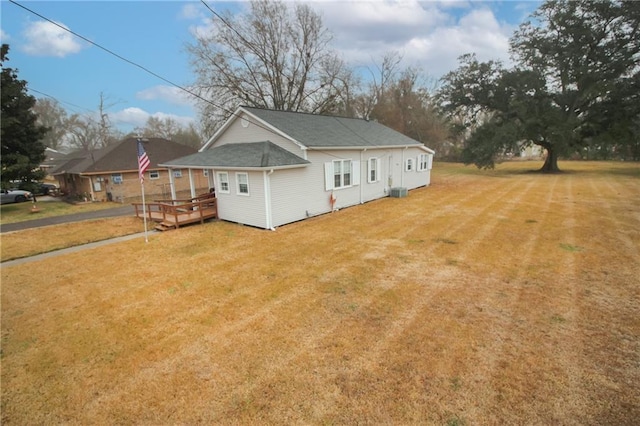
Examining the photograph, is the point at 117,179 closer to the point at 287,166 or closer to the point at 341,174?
the point at 287,166

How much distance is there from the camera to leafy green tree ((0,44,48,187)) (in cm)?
1650

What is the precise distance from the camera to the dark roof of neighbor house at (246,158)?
11.3 m

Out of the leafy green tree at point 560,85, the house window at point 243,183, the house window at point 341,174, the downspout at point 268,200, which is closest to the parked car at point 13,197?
the house window at point 243,183

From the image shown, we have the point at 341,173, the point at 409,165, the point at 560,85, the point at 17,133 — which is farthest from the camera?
the point at 560,85

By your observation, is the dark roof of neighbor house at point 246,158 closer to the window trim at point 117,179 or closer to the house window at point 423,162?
the window trim at point 117,179

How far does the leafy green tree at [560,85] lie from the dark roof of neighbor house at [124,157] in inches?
1051

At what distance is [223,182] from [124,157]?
14845 mm

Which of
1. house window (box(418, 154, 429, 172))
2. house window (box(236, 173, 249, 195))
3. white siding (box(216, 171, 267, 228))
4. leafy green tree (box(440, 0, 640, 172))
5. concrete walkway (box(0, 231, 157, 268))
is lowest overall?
concrete walkway (box(0, 231, 157, 268))

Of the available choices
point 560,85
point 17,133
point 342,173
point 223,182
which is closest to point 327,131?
point 342,173

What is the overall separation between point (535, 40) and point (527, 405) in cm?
3322

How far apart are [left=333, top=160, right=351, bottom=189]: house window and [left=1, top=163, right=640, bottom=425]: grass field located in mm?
5232

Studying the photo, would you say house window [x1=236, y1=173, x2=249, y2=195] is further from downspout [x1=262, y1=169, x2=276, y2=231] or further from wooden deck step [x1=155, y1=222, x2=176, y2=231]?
wooden deck step [x1=155, y1=222, x2=176, y2=231]

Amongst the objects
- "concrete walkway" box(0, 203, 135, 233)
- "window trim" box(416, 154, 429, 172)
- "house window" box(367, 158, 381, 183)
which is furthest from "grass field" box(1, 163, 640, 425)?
"window trim" box(416, 154, 429, 172)

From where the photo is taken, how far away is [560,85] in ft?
88.0
